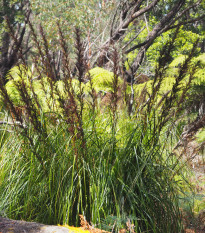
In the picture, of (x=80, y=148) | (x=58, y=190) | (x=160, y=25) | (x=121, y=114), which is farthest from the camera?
(x=160, y=25)

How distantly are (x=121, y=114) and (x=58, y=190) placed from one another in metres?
0.96

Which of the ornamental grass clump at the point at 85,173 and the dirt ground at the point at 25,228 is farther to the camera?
A: the ornamental grass clump at the point at 85,173

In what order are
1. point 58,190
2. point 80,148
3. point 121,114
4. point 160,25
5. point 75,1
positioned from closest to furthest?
point 58,190 → point 80,148 → point 121,114 → point 160,25 → point 75,1

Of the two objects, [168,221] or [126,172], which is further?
[126,172]

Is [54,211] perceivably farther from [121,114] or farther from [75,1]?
[75,1]

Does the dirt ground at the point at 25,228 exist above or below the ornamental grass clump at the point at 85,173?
below

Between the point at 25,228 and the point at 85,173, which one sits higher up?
the point at 85,173

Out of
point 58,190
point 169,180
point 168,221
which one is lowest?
point 168,221

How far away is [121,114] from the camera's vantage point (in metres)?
2.31

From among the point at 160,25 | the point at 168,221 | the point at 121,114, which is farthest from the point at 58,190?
the point at 160,25

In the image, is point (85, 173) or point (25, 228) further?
point (85, 173)

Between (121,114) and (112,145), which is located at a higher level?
(121,114)

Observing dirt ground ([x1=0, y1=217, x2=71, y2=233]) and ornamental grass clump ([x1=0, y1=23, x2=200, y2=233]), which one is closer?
dirt ground ([x1=0, y1=217, x2=71, y2=233])

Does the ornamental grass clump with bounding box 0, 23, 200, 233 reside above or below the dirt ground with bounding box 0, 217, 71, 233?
above
